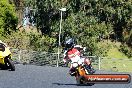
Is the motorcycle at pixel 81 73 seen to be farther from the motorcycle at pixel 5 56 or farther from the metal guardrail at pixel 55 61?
the metal guardrail at pixel 55 61

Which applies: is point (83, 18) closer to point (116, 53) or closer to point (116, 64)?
point (116, 64)

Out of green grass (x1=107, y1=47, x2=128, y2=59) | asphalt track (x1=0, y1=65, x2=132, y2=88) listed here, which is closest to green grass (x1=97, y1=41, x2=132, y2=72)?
green grass (x1=107, y1=47, x2=128, y2=59)

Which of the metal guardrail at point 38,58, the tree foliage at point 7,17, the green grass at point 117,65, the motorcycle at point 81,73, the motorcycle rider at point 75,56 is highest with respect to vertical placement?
the motorcycle rider at point 75,56

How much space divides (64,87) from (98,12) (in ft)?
97.7

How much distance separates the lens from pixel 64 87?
16609 mm

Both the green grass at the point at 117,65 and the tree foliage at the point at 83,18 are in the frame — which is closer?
the green grass at the point at 117,65

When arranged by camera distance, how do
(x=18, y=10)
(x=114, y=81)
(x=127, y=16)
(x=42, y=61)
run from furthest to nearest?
1. (x=18, y=10)
2. (x=127, y=16)
3. (x=42, y=61)
4. (x=114, y=81)

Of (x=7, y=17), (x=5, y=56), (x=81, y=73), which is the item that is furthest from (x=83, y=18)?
(x=81, y=73)

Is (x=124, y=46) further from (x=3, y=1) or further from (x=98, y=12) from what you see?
(x=3, y=1)


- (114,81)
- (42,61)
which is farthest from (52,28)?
(114,81)

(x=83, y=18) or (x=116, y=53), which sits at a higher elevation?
(x=83, y=18)

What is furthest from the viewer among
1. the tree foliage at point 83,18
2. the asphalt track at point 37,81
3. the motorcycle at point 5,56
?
the tree foliage at point 83,18

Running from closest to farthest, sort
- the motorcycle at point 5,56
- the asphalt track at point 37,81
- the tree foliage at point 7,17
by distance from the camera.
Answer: the asphalt track at point 37,81
the motorcycle at point 5,56
the tree foliage at point 7,17

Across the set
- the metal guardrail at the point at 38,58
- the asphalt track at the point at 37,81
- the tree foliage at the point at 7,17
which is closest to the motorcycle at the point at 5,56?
→ the asphalt track at the point at 37,81
